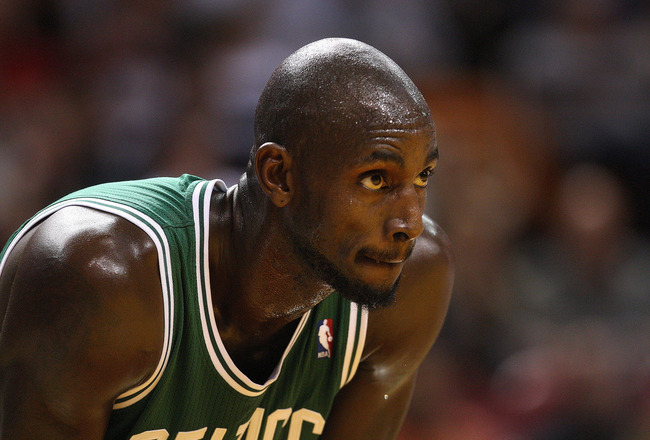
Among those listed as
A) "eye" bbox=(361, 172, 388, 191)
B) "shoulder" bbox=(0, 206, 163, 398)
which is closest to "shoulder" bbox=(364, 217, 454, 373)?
"eye" bbox=(361, 172, 388, 191)

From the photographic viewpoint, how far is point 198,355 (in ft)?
6.40

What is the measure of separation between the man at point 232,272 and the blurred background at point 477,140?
5.45 ft

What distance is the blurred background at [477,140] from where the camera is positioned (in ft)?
12.7

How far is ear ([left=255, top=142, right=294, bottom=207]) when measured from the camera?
1849mm

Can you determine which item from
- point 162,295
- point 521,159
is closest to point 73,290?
point 162,295

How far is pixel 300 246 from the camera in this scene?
1890 millimetres

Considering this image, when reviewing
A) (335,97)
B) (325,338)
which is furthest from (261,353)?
(335,97)

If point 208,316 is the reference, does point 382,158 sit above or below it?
above

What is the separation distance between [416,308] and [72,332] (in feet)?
2.99

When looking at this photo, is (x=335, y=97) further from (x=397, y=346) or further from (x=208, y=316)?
(x=397, y=346)

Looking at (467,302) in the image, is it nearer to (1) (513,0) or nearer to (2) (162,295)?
(1) (513,0)

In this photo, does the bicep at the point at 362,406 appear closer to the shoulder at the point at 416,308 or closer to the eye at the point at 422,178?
the shoulder at the point at 416,308

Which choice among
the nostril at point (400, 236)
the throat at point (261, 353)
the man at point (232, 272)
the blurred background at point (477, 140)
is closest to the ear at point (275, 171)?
the man at point (232, 272)

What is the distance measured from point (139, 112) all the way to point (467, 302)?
1.87m
